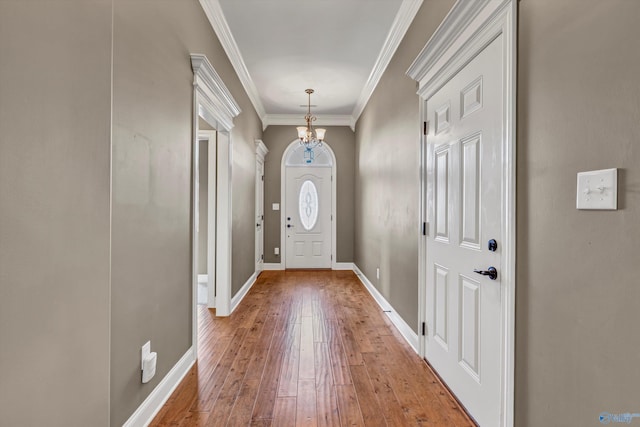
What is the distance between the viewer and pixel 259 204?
6082mm

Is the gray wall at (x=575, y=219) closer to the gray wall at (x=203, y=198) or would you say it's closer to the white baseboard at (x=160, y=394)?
the white baseboard at (x=160, y=394)

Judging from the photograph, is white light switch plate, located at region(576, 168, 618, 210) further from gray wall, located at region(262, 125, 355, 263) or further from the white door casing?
gray wall, located at region(262, 125, 355, 263)

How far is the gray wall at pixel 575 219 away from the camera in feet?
3.09

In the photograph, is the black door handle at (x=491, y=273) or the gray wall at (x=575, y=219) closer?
the gray wall at (x=575, y=219)

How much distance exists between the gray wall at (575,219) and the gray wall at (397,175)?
1.22 metres

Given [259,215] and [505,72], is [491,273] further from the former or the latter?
[259,215]

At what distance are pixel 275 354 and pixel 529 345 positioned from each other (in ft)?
6.17

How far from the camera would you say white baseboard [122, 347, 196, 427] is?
1713 millimetres

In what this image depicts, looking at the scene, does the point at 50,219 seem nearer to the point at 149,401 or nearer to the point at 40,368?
the point at 40,368

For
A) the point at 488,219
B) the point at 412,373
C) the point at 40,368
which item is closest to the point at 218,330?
the point at 412,373

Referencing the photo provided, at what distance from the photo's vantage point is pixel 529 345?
1.35m

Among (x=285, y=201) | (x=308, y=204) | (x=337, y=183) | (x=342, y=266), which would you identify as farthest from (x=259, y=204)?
(x=342, y=266)

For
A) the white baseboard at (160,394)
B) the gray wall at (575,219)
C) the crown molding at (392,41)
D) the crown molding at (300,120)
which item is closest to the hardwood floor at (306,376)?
the white baseboard at (160,394)

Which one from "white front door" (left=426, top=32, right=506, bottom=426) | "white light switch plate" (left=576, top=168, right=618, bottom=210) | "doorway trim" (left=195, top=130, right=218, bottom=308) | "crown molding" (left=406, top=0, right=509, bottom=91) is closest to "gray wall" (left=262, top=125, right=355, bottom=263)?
"doorway trim" (left=195, top=130, right=218, bottom=308)
